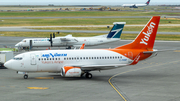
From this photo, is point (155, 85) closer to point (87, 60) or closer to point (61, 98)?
point (87, 60)

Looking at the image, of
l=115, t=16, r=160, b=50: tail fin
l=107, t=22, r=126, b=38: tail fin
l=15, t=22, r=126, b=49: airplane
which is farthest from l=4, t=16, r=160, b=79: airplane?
l=15, t=22, r=126, b=49: airplane

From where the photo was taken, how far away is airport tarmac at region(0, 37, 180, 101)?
87.5 ft

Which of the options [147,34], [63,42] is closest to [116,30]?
[63,42]

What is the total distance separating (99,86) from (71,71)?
4958 mm

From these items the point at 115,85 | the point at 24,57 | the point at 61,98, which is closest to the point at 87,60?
the point at 115,85

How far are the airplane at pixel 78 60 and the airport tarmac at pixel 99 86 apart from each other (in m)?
1.37

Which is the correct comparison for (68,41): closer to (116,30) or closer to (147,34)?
(116,30)

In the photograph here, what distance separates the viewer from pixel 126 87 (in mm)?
31297

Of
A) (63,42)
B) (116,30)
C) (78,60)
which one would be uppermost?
(116,30)

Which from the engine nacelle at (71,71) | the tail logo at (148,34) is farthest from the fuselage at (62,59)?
the tail logo at (148,34)

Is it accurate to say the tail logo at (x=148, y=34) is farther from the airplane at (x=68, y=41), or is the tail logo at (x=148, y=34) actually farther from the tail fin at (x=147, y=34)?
the airplane at (x=68, y=41)

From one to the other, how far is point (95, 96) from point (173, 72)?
18.4m

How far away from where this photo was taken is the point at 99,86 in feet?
104

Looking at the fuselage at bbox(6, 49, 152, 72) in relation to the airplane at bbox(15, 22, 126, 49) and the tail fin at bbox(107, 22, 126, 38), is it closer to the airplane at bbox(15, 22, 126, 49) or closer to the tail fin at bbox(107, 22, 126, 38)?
the tail fin at bbox(107, 22, 126, 38)
